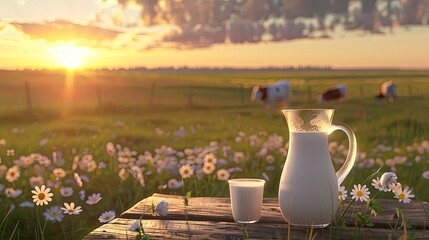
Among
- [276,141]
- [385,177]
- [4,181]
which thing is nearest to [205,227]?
[385,177]

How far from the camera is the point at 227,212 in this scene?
260 centimetres

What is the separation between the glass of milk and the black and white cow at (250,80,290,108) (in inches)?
836

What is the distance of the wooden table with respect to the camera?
219cm

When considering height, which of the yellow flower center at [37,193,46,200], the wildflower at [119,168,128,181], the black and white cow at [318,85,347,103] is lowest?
the black and white cow at [318,85,347,103]

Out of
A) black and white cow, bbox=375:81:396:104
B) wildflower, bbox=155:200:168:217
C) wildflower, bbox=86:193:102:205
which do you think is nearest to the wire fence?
black and white cow, bbox=375:81:396:104

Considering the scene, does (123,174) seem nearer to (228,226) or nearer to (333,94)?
(228,226)

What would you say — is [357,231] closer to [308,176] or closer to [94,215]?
[308,176]

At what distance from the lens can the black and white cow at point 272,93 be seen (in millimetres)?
23703

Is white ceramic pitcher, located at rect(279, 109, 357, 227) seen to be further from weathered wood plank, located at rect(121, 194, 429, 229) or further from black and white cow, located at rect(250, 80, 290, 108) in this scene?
black and white cow, located at rect(250, 80, 290, 108)

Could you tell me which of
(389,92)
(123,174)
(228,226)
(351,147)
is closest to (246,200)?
A: (228,226)

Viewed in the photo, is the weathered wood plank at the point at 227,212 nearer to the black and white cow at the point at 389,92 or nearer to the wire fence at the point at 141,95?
the wire fence at the point at 141,95

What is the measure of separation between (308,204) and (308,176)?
0.10 meters

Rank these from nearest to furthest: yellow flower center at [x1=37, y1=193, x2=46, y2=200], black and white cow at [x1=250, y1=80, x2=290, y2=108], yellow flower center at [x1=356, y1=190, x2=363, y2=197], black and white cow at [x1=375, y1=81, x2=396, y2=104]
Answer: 1. yellow flower center at [x1=356, y1=190, x2=363, y2=197]
2. yellow flower center at [x1=37, y1=193, x2=46, y2=200]
3. black and white cow at [x1=250, y1=80, x2=290, y2=108]
4. black and white cow at [x1=375, y1=81, x2=396, y2=104]

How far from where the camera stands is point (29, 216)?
4207mm
